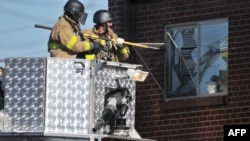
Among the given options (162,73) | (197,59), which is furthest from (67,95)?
(162,73)

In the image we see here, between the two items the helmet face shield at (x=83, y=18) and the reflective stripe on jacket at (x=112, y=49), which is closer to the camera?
the helmet face shield at (x=83, y=18)

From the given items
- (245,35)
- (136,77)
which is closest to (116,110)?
(136,77)

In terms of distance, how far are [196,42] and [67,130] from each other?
6026 millimetres

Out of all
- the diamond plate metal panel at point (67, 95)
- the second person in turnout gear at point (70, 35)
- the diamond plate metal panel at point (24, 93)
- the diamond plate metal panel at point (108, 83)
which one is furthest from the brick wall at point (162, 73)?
Answer: the diamond plate metal panel at point (24, 93)

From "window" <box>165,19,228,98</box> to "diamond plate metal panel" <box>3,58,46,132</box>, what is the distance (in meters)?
5.55

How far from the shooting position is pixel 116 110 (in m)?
12.0

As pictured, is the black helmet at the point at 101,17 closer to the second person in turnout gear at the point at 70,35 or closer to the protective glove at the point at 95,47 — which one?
the second person in turnout gear at the point at 70,35

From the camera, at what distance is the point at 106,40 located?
12.8 metres

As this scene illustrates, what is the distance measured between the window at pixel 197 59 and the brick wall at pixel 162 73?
0.49 ft

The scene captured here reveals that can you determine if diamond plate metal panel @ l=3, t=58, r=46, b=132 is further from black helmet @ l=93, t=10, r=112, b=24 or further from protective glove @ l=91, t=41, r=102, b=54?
black helmet @ l=93, t=10, r=112, b=24

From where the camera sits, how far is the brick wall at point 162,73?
643 inches

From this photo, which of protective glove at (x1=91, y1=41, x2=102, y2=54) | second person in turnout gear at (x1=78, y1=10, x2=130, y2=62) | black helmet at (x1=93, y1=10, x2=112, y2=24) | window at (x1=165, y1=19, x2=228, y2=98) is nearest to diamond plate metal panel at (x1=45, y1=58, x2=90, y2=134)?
protective glove at (x1=91, y1=41, x2=102, y2=54)

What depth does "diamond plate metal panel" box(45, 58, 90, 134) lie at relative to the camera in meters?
11.5

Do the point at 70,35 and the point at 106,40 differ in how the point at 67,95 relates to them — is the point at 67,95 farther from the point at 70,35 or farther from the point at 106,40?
the point at 106,40
